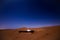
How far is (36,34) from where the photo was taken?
951 millimetres

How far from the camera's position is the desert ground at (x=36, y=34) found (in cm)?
93

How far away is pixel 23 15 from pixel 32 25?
134 millimetres

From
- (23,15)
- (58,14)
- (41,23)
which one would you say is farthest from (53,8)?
(23,15)

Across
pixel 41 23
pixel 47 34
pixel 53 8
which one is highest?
pixel 53 8

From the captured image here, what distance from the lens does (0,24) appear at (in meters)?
1.04

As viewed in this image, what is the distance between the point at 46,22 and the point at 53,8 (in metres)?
0.15

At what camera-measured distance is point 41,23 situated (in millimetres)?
988

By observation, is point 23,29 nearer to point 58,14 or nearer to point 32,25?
point 32,25

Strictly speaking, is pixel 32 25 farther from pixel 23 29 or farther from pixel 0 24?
pixel 0 24

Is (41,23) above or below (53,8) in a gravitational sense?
below

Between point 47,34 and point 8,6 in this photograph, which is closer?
point 47,34

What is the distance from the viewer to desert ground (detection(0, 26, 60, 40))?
931 millimetres

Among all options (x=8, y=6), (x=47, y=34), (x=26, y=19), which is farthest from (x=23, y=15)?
(x=47, y=34)

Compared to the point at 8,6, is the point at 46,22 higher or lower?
lower
